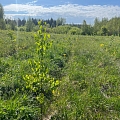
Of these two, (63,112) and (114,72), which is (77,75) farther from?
(63,112)

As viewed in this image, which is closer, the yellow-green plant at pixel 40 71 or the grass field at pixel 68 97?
the grass field at pixel 68 97

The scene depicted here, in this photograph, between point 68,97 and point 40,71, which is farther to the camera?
point 68,97

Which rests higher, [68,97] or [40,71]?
[40,71]

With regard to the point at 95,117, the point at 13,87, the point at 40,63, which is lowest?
the point at 95,117

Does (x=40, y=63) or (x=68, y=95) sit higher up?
(x=40, y=63)

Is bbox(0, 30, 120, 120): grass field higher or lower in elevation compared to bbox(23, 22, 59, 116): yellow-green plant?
lower

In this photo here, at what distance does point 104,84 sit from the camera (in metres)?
4.53

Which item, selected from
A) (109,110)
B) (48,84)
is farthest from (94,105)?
(48,84)

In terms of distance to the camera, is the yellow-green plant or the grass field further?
the yellow-green plant

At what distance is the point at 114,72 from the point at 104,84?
40.5 inches

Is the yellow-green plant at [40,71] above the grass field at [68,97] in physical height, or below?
above

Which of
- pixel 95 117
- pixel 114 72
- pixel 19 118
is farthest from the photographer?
pixel 114 72

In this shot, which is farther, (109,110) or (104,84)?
(104,84)

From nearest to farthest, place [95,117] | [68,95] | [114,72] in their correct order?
[95,117] → [68,95] → [114,72]
